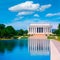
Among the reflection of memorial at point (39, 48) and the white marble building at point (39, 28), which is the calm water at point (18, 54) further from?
the white marble building at point (39, 28)

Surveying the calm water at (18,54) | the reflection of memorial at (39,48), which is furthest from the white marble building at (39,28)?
the calm water at (18,54)

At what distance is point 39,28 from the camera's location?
70438 millimetres

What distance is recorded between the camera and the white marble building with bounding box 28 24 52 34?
69194 millimetres

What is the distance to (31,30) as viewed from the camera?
69.8m

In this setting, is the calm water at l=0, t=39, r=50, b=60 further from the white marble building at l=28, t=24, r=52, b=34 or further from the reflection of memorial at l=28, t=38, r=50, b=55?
the white marble building at l=28, t=24, r=52, b=34

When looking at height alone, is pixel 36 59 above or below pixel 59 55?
below

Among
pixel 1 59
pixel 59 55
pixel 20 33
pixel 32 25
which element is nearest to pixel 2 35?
pixel 20 33

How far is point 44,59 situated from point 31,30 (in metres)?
56.6

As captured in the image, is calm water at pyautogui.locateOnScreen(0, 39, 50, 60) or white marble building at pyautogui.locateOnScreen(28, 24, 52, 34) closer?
calm water at pyautogui.locateOnScreen(0, 39, 50, 60)

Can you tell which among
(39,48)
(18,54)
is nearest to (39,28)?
(39,48)

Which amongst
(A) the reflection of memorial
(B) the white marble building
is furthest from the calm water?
(B) the white marble building

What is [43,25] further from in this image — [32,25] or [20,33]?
[20,33]

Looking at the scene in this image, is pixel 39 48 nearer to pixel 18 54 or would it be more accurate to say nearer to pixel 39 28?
pixel 18 54

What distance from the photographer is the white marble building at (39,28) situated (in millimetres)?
69194
